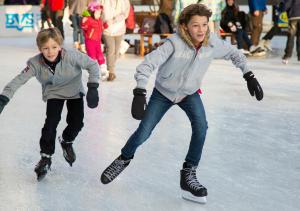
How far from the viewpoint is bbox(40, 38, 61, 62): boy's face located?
4270mm

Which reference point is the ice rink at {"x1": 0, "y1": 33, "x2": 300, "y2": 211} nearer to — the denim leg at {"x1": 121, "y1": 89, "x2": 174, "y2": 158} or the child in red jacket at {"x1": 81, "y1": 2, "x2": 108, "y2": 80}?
the denim leg at {"x1": 121, "y1": 89, "x2": 174, "y2": 158}

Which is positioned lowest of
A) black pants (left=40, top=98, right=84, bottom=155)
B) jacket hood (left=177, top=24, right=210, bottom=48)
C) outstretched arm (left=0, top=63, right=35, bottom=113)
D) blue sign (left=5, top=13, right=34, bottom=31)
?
blue sign (left=5, top=13, right=34, bottom=31)

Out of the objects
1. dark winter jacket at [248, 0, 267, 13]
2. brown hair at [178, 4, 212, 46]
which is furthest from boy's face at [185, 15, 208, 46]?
dark winter jacket at [248, 0, 267, 13]

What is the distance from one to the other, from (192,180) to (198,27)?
0.90m

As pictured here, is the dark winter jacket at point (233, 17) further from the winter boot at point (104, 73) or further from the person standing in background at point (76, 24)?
the winter boot at point (104, 73)

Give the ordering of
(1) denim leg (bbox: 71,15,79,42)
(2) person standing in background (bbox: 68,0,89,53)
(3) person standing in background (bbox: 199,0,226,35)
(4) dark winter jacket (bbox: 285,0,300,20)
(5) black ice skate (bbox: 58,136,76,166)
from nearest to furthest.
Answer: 1. (5) black ice skate (bbox: 58,136,76,166)
2. (4) dark winter jacket (bbox: 285,0,300,20)
3. (3) person standing in background (bbox: 199,0,226,35)
4. (2) person standing in background (bbox: 68,0,89,53)
5. (1) denim leg (bbox: 71,15,79,42)

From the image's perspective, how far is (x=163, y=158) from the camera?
519cm

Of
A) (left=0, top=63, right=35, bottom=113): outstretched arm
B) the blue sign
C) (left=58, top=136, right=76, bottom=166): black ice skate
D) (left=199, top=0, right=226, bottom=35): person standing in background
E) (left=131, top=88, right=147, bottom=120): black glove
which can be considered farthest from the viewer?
the blue sign

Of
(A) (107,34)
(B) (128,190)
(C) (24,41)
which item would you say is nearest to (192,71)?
(B) (128,190)

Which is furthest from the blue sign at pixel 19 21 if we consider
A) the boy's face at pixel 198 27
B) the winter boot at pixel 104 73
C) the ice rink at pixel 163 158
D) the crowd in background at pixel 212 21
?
the boy's face at pixel 198 27

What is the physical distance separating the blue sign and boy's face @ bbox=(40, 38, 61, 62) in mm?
17354

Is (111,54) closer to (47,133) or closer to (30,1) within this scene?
(47,133)

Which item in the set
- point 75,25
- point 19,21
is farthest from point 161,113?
point 19,21

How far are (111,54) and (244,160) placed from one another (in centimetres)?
487
